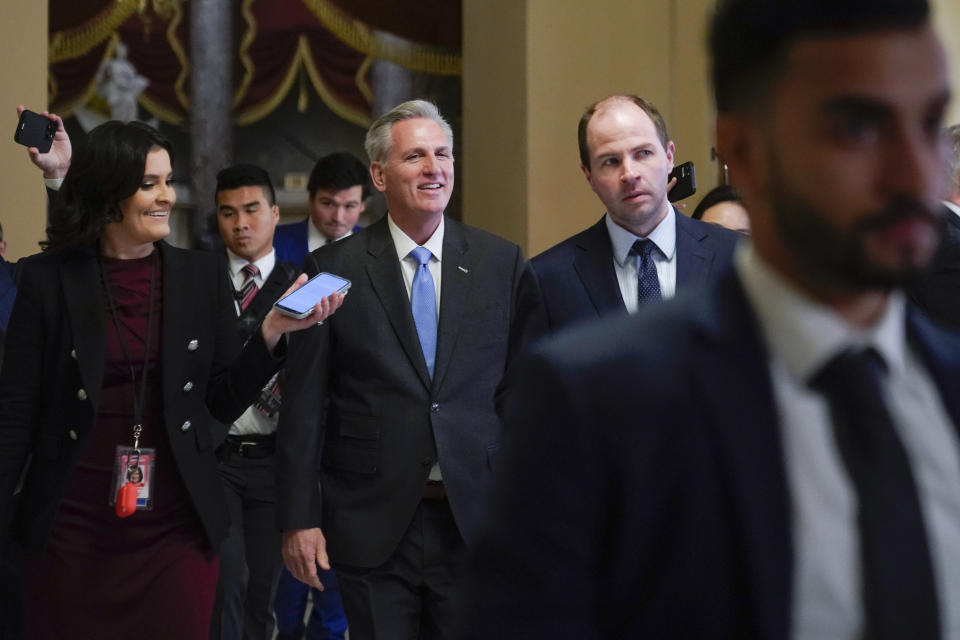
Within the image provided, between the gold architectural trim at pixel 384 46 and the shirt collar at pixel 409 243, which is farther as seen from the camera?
the gold architectural trim at pixel 384 46

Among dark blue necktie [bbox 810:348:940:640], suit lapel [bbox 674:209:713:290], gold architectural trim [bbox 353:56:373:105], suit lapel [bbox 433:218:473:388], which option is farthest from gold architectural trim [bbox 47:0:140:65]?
dark blue necktie [bbox 810:348:940:640]

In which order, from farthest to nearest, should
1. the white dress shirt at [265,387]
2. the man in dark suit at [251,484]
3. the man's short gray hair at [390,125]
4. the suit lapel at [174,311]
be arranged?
the white dress shirt at [265,387], the man in dark suit at [251,484], the man's short gray hair at [390,125], the suit lapel at [174,311]

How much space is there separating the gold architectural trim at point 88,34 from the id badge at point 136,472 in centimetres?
785

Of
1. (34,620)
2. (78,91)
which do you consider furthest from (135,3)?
(34,620)

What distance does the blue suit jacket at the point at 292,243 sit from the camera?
711cm

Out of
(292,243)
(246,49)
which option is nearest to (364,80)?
(246,49)

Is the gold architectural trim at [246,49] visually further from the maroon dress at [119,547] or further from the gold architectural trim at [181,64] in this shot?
the maroon dress at [119,547]

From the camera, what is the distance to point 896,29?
109 cm

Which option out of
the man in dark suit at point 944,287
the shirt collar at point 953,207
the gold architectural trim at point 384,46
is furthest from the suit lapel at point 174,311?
the gold architectural trim at point 384,46

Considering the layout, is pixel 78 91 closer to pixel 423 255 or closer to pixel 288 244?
pixel 288 244

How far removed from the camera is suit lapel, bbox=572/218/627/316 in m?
3.60

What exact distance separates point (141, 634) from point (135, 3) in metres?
8.16

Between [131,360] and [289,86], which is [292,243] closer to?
[131,360]

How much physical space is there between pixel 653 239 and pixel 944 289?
0.84 meters
